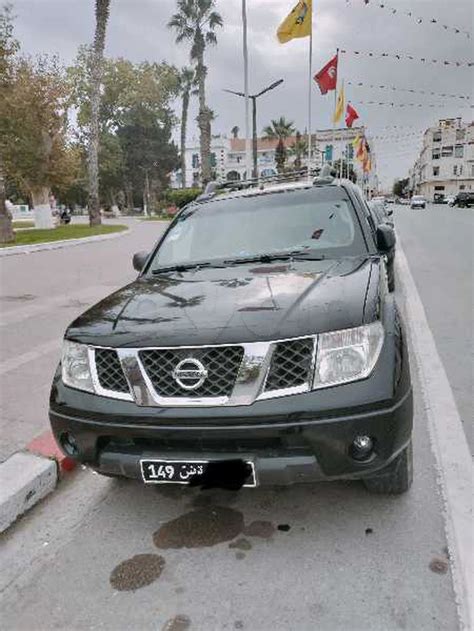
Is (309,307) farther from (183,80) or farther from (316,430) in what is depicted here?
(183,80)

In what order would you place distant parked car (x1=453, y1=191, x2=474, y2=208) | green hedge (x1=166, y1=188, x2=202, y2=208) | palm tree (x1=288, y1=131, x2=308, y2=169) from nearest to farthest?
1. green hedge (x1=166, y1=188, x2=202, y2=208)
2. distant parked car (x1=453, y1=191, x2=474, y2=208)
3. palm tree (x1=288, y1=131, x2=308, y2=169)

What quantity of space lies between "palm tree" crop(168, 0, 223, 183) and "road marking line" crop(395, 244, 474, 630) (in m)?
32.6

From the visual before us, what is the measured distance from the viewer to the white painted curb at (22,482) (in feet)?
10.1

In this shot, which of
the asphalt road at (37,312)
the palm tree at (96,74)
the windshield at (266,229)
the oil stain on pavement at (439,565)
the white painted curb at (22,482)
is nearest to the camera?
the oil stain on pavement at (439,565)

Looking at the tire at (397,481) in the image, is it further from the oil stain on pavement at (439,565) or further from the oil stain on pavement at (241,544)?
the oil stain on pavement at (241,544)

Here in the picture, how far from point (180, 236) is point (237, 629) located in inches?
111

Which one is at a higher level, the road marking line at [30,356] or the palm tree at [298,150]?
the palm tree at [298,150]

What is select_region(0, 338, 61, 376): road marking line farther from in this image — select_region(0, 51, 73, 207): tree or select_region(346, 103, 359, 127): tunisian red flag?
select_region(346, 103, 359, 127): tunisian red flag

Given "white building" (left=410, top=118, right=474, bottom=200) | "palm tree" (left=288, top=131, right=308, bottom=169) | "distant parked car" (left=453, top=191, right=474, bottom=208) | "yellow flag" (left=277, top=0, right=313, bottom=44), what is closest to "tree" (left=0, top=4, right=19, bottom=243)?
"yellow flag" (left=277, top=0, right=313, bottom=44)

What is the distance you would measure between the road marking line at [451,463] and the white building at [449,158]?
99.3 metres

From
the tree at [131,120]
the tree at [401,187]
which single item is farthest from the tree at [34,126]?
the tree at [401,187]

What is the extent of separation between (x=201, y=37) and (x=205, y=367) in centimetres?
4082


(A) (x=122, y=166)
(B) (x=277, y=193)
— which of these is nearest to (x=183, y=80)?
(A) (x=122, y=166)

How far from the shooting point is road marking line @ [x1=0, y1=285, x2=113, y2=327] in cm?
796
